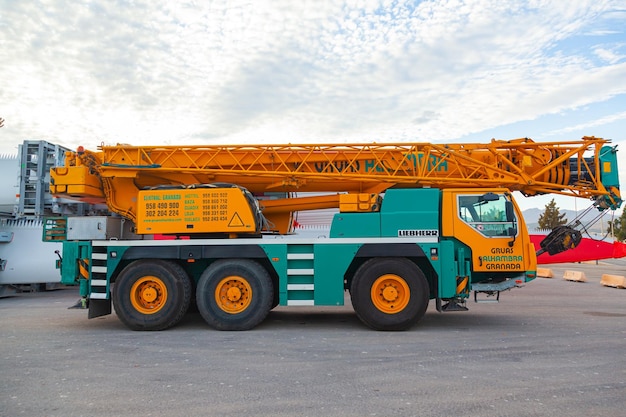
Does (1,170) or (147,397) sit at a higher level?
(1,170)

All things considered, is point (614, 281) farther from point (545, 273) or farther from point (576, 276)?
point (545, 273)

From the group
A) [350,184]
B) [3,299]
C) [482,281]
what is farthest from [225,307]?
[3,299]

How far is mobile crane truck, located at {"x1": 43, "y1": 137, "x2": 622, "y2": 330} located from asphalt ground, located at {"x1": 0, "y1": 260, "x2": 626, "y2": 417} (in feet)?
2.12

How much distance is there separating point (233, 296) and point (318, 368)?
11.7 ft

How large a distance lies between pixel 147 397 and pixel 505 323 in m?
7.63

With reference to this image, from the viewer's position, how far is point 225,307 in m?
10.0

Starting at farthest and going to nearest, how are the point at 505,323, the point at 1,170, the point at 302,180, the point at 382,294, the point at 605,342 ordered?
the point at 1,170 → the point at 302,180 → the point at 505,323 → the point at 382,294 → the point at 605,342

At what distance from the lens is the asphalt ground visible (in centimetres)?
533

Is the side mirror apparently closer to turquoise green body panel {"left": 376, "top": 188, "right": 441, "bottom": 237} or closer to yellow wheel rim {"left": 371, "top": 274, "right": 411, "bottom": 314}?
turquoise green body panel {"left": 376, "top": 188, "right": 441, "bottom": 237}

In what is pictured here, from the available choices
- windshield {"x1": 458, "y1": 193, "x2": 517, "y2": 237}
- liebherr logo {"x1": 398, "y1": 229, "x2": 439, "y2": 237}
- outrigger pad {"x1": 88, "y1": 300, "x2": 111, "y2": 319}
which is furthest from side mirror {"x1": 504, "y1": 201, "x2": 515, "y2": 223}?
outrigger pad {"x1": 88, "y1": 300, "x2": 111, "y2": 319}

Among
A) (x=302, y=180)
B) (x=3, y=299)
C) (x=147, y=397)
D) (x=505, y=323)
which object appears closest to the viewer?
(x=147, y=397)

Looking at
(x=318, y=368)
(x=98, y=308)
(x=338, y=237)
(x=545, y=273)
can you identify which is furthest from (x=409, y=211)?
(x=545, y=273)

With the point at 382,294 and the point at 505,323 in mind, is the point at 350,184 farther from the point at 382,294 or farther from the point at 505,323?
the point at 505,323

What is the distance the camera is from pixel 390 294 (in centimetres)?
974
